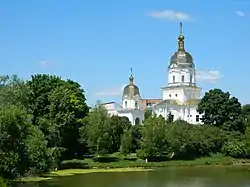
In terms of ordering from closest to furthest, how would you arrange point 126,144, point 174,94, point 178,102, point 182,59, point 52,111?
1. point 52,111
2. point 126,144
3. point 182,59
4. point 178,102
5. point 174,94

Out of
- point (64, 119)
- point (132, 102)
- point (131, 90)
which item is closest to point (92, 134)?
point (64, 119)

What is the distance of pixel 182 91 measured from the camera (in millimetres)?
91062

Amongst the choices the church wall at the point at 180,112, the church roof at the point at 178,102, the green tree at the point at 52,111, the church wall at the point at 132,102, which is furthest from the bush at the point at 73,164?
the church roof at the point at 178,102

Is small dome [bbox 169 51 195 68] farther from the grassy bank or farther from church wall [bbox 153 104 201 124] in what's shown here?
the grassy bank

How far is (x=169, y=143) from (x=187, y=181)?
17665 millimetres

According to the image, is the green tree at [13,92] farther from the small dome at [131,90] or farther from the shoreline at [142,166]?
A: the small dome at [131,90]

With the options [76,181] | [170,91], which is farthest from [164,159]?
[170,91]

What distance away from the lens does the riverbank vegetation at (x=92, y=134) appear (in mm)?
33656

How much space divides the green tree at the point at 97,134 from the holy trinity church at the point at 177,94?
35973 mm

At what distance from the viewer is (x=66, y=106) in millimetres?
48969

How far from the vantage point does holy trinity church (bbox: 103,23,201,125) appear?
91.5 meters

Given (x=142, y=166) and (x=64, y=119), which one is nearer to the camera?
(x=64, y=119)

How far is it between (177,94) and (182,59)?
6208mm

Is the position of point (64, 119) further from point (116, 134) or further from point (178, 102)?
point (178, 102)
